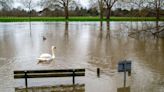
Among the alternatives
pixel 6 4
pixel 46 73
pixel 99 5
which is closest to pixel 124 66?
pixel 46 73

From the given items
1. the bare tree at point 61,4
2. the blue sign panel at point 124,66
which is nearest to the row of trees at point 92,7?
the bare tree at point 61,4

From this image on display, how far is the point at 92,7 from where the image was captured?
235ft

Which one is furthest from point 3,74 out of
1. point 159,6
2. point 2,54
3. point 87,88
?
point 159,6

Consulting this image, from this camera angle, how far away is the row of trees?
88.3ft

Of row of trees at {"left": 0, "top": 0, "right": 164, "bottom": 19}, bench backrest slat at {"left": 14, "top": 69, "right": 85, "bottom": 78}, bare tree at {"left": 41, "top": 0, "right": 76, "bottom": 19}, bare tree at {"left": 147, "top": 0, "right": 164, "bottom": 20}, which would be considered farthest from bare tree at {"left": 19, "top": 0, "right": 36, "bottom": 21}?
bench backrest slat at {"left": 14, "top": 69, "right": 85, "bottom": 78}

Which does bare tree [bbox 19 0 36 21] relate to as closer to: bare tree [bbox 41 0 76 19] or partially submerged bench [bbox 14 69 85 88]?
bare tree [bbox 41 0 76 19]

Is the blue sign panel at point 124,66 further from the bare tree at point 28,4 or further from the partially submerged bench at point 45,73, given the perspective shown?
the bare tree at point 28,4

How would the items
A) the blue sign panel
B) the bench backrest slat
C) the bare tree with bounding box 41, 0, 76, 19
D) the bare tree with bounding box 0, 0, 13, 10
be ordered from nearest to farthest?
the blue sign panel → the bench backrest slat → the bare tree with bounding box 41, 0, 76, 19 → the bare tree with bounding box 0, 0, 13, 10

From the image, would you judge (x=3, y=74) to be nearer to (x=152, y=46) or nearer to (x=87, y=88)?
(x=87, y=88)

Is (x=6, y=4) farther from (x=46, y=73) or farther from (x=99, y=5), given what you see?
(x=46, y=73)

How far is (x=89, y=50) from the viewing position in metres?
19.7

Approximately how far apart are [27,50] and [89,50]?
413 centimetres

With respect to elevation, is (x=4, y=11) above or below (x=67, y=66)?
above

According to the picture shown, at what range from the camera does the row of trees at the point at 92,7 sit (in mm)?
26906
